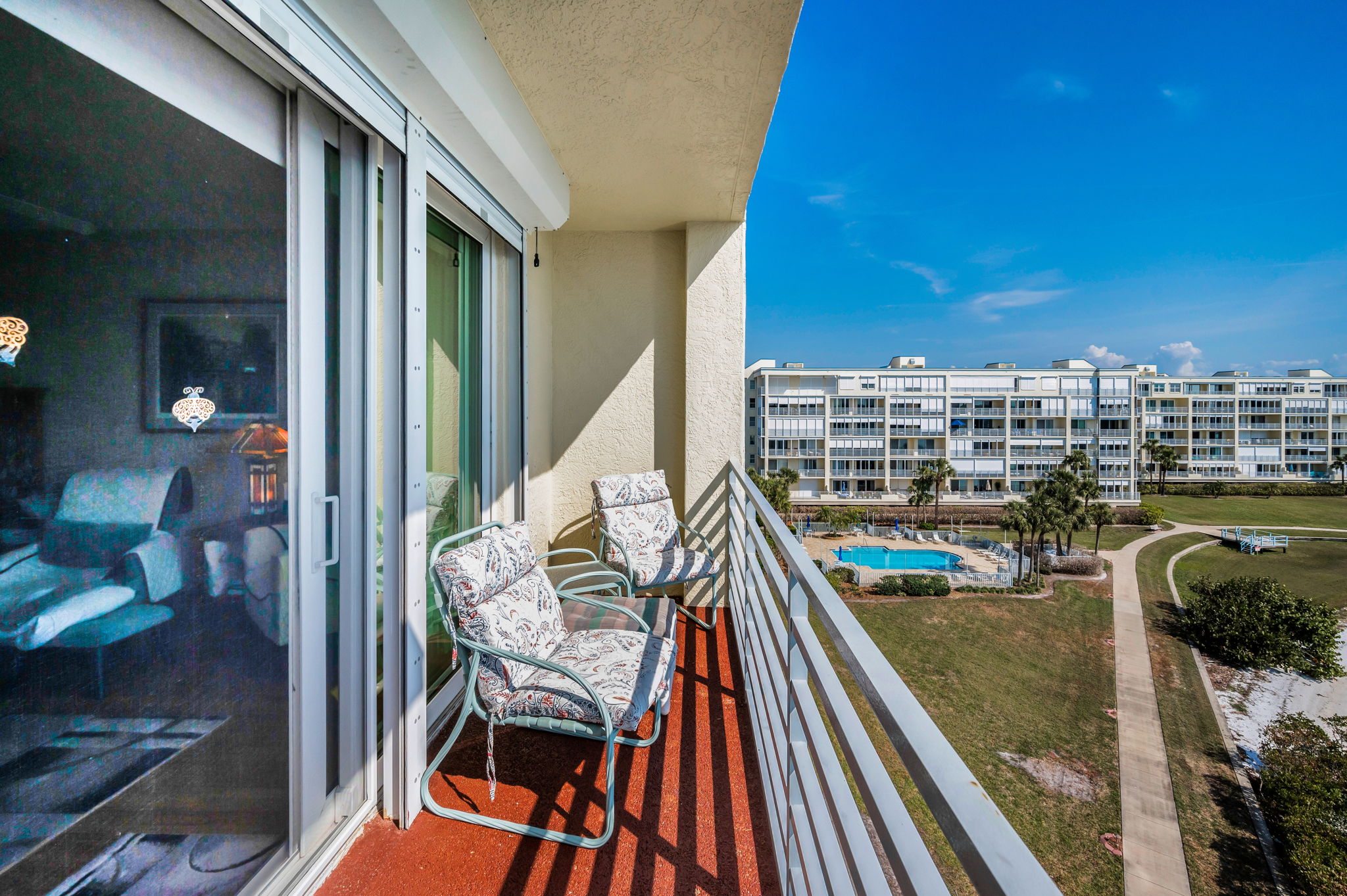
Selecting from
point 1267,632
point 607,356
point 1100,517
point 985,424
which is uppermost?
point 985,424

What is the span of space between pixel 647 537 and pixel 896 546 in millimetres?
18383

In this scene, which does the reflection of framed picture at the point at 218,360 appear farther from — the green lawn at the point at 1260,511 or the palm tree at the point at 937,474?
the palm tree at the point at 937,474

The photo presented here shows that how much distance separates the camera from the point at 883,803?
581 mm

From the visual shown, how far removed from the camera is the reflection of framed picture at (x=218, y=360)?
3.02ft

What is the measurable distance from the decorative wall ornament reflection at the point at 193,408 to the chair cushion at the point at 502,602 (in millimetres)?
706

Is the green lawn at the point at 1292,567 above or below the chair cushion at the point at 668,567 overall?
below

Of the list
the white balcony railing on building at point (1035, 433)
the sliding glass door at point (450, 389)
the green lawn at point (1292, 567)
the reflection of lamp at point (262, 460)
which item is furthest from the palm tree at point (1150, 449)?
the reflection of lamp at point (262, 460)

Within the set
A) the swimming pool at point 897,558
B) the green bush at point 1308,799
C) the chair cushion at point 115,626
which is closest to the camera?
the chair cushion at point 115,626

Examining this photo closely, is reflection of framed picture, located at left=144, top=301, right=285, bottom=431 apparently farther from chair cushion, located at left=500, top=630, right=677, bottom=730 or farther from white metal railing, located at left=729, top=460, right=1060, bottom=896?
white metal railing, located at left=729, top=460, right=1060, bottom=896

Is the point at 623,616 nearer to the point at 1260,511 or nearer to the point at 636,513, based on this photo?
the point at 636,513

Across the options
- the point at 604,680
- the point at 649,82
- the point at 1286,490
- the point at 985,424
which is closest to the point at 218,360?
the point at 604,680

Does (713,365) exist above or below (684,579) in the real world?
above

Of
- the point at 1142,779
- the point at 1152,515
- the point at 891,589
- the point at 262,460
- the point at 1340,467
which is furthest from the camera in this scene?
the point at 1340,467

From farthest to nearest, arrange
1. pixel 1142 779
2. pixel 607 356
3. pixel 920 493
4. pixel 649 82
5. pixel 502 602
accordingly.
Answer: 1. pixel 920 493
2. pixel 1142 779
3. pixel 607 356
4. pixel 649 82
5. pixel 502 602
